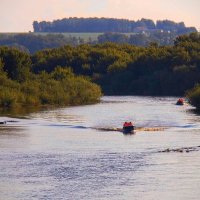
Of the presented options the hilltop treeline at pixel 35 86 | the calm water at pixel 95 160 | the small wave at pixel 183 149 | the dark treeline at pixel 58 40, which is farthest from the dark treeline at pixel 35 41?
the small wave at pixel 183 149

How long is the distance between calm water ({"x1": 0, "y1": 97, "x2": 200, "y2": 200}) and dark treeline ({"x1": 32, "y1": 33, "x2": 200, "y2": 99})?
115ft

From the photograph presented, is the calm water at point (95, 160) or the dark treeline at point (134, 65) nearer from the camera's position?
the calm water at point (95, 160)

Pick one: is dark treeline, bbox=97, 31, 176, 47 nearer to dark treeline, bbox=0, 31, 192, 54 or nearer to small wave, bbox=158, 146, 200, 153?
dark treeline, bbox=0, 31, 192, 54

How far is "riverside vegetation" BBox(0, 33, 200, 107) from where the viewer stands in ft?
219

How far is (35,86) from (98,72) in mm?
27156

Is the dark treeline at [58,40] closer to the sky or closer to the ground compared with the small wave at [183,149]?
closer to the ground

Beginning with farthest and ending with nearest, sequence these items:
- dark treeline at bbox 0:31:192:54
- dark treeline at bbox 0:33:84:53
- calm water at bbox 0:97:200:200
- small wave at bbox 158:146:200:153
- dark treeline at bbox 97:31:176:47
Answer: dark treeline at bbox 97:31:176:47 < dark treeline at bbox 0:31:192:54 < dark treeline at bbox 0:33:84:53 < small wave at bbox 158:146:200:153 < calm water at bbox 0:97:200:200

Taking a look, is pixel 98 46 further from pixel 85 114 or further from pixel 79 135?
pixel 79 135

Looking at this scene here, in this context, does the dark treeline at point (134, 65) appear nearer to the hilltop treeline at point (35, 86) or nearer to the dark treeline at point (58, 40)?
the hilltop treeline at point (35, 86)

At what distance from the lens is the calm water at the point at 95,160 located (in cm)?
2742

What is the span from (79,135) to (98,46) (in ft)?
203

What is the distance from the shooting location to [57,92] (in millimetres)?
67750

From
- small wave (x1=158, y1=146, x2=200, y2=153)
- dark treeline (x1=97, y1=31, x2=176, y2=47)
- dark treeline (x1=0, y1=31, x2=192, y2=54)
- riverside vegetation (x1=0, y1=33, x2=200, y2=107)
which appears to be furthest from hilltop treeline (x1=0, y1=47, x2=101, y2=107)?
dark treeline (x1=97, y1=31, x2=176, y2=47)

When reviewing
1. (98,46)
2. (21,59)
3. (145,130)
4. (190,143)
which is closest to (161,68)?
(98,46)
